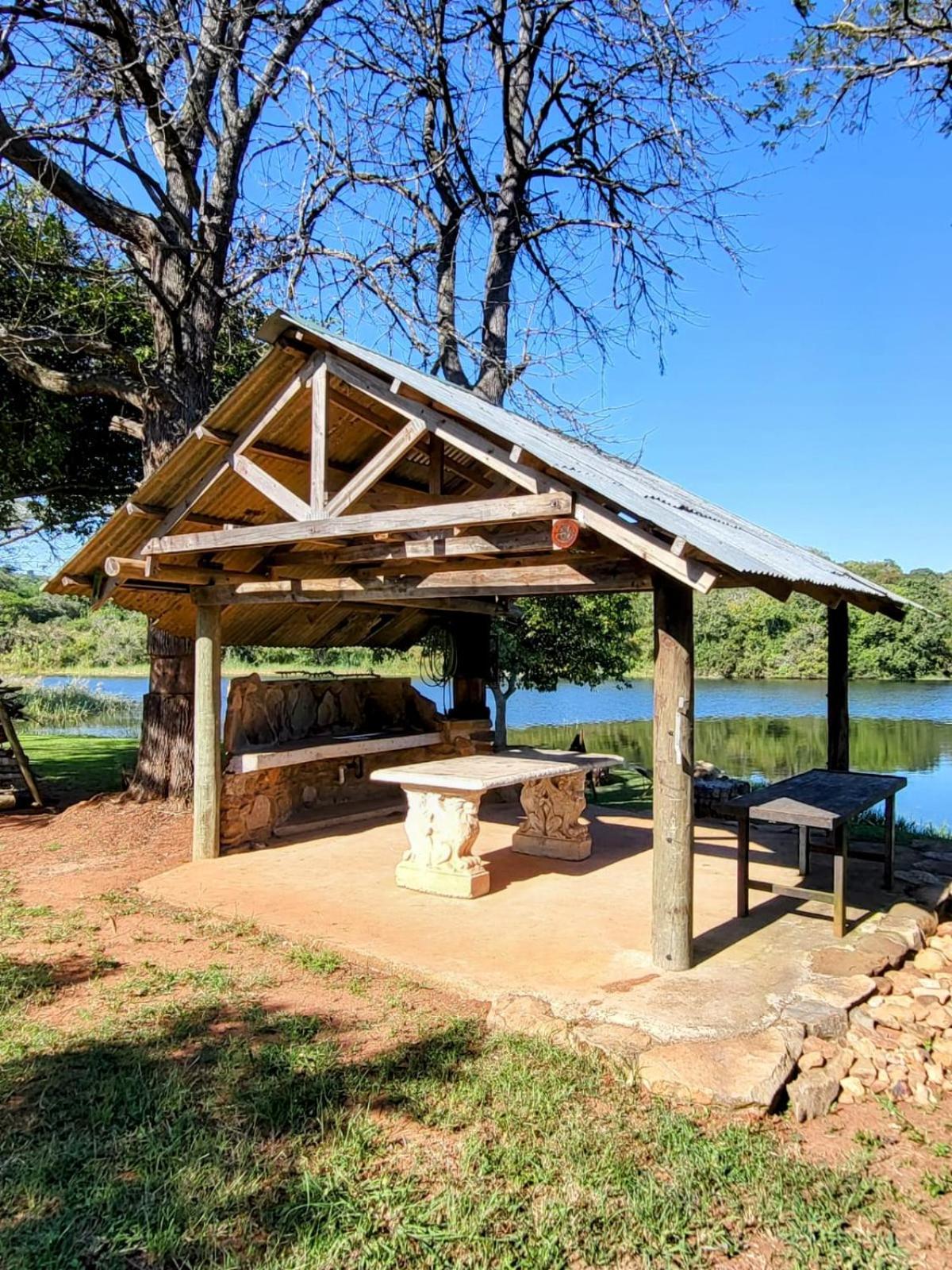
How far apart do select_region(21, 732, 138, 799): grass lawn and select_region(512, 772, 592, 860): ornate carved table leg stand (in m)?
6.20

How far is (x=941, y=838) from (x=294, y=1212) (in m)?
7.76

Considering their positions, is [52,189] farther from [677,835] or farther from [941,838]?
A: [941,838]

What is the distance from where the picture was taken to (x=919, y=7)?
33.5 ft

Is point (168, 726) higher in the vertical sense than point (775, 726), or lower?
higher

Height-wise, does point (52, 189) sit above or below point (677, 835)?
above

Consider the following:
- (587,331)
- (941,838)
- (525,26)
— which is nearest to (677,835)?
(941,838)

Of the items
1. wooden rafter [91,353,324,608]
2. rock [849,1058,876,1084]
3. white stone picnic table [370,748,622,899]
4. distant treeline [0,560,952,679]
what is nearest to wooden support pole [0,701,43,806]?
wooden rafter [91,353,324,608]

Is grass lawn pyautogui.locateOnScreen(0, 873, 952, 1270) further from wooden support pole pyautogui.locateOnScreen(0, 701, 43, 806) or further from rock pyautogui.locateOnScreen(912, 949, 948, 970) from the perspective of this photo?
wooden support pole pyautogui.locateOnScreen(0, 701, 43, 806)

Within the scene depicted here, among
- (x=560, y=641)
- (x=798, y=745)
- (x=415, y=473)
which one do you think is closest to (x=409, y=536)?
(x=415, y=473)

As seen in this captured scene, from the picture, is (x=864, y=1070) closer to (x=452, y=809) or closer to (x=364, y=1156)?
(x=364, y=1156)

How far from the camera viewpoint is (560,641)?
1241cm

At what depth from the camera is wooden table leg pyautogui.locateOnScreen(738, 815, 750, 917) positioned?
5316mm

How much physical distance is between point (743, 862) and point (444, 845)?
2.16m

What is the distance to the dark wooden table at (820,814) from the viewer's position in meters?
4.97
